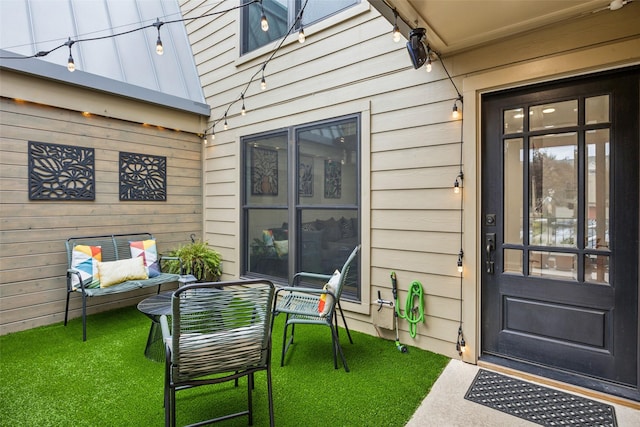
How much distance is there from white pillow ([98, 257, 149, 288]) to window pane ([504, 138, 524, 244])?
3651 millimetres

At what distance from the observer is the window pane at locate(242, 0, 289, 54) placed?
12.8 feet

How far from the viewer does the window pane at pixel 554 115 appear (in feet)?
7.44

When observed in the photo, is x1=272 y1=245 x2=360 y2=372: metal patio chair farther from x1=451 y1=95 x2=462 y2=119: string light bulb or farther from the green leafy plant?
the green leafy plant

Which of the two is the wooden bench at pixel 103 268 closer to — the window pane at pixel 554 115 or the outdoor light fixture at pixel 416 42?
the outdoor light fixture at pixel 416 42

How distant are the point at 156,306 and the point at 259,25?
141 inches

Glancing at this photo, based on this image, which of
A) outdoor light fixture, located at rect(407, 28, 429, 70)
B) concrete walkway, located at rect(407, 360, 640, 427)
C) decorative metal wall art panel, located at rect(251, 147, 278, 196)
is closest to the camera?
concrete walkway, located at rect(407, 360, 640, 427)

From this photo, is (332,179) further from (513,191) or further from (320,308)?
(513,191)

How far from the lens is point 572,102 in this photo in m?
2.27

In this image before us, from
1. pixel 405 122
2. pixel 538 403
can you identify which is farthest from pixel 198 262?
pixel 538 403

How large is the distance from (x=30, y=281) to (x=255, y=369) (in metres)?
3.08

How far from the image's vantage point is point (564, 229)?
7.58ft

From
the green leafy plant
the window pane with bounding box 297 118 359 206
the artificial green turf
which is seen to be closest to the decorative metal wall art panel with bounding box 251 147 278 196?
the window pane with bounding box 297 118 359 206

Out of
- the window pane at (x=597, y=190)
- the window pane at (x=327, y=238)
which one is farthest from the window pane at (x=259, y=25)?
the window pane at (x=597, y=190)

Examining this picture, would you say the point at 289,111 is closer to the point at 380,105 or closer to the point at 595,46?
the point at 380,105
